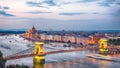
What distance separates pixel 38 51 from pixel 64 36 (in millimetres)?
1562

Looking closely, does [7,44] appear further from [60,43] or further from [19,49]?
[60,43]

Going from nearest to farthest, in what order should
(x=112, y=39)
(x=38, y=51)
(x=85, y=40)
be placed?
(x=38, y=51) < (x=85, y=40) < (x=112, y=39)

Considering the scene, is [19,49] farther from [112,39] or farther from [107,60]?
[112,39]

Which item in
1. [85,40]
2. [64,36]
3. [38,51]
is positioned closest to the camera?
[38,51]

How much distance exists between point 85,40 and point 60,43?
0.91 m

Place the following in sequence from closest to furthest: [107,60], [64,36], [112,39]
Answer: [107,60] < [64,36] < [112,39]

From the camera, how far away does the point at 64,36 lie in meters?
9.79

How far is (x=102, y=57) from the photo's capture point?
972cm

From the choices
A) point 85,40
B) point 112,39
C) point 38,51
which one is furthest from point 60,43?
point 112,39

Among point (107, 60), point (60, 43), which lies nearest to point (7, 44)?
point (60, 43)

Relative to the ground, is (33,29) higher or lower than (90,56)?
higher

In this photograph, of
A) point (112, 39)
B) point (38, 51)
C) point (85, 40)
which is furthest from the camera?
point (112, 39)

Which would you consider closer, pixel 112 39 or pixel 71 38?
pixel 71 38

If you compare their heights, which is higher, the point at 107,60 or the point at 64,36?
the point at 64,36
